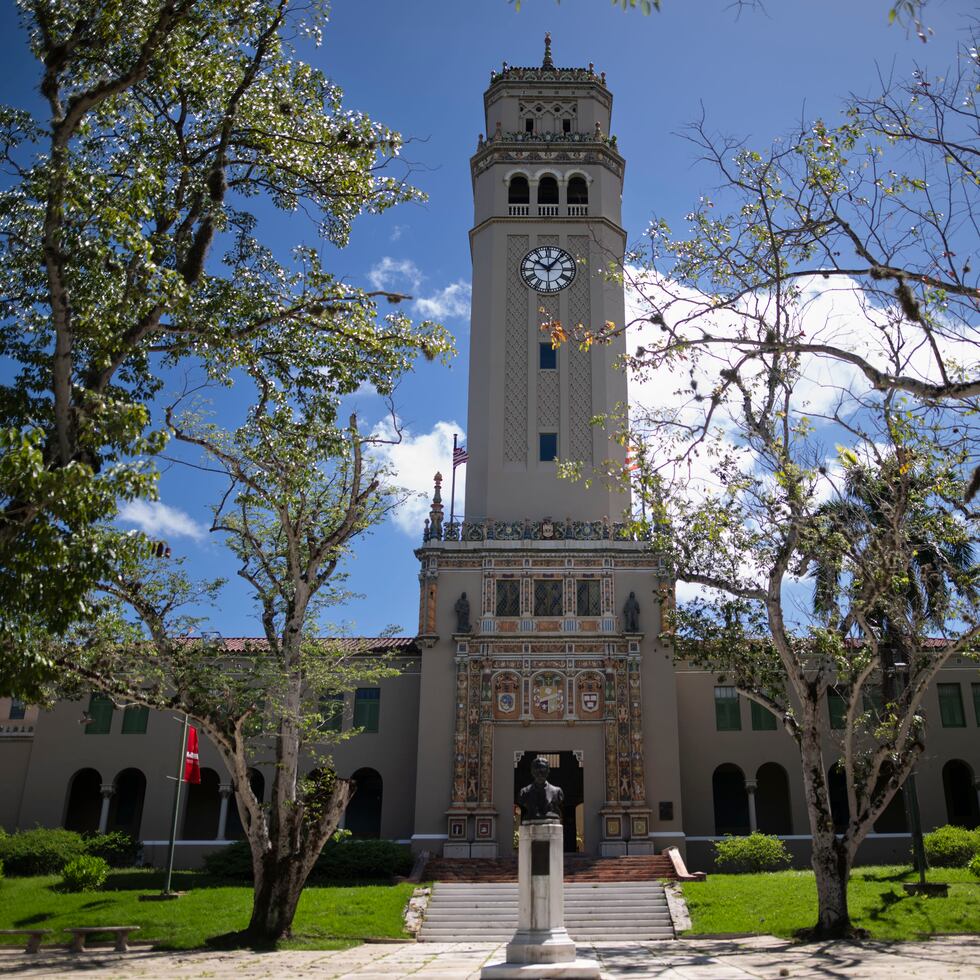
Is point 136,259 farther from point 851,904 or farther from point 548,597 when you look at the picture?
point 548,597

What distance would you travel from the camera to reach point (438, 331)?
14.9 metres

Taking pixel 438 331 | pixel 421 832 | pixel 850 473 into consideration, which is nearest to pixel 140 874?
pixel 421 832

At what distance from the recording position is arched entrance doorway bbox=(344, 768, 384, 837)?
35.1 meters

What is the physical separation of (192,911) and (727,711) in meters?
19.8

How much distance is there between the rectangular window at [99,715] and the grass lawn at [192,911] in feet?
29.2

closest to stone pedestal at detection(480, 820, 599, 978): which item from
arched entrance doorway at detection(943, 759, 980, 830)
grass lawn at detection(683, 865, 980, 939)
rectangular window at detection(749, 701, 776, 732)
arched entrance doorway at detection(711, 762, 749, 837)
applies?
grass lawn at detection(683, 865, 980, 939)

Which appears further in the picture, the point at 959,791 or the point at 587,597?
the point at 959,791

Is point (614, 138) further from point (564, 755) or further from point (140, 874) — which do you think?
point (140, 874)

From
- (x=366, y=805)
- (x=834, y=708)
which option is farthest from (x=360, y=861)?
(x=834, y=708)

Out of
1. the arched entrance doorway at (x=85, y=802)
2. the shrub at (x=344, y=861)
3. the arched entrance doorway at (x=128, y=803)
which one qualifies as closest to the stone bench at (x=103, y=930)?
the shrub at (x=344, y=861)

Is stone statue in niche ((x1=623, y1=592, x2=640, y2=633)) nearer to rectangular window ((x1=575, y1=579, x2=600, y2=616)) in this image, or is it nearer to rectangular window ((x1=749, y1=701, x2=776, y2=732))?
rectangular window ((x1=575, y1=579, x2=600, y2=616))

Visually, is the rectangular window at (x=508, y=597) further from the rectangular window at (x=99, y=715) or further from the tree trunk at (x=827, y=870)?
the tree trunk at (x=827, y=870)

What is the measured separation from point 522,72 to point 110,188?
32.7 metres

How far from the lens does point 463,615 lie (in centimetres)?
3300
